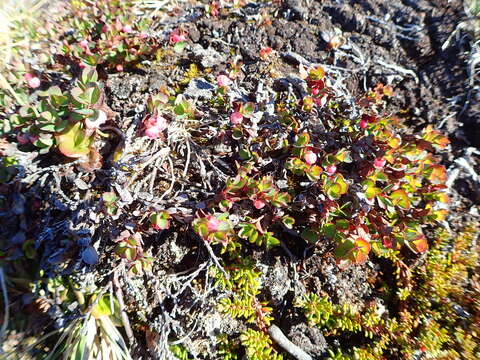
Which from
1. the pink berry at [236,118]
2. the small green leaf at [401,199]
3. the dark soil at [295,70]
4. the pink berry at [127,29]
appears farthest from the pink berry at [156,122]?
the small green leaf at [401,199]

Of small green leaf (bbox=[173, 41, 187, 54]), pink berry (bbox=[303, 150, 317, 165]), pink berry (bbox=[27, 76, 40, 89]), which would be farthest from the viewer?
small green leaf (bbox=[173, 41, 187, 54])

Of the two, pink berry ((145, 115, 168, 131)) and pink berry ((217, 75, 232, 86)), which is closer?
pink berry ((145, 115, 168, 131))

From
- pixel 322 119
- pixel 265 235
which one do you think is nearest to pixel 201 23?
pixel 322 119

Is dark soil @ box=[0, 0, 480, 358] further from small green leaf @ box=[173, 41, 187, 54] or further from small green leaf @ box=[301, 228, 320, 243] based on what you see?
small green leaf @ box=[301, 228, 320, 243]

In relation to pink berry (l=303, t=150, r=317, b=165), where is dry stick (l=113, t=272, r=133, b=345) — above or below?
below


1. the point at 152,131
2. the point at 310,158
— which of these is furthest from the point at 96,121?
the point at 310,158

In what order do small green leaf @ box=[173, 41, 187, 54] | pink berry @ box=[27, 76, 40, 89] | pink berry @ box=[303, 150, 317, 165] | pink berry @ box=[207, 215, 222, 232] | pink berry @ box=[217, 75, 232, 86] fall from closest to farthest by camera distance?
pink berry @ box=[207, 215, 222, 232] → pink berry @ box=[303, 150, 317, 165] → pink berry @ box=[217, 75, 232, 86] → pink berry @ box=[27, 76, 40, 89] → small green leaf @ box=[173, 41, 187, 54]

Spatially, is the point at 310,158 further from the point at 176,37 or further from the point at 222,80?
the point at 176,37

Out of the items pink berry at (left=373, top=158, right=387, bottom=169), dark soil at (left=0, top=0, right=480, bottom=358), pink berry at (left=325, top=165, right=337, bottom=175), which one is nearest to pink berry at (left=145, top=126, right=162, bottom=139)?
dark soil at (left=0, top=0, right=480, bottom=358)

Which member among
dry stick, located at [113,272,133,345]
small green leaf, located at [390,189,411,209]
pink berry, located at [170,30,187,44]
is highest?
pink berry, located at [170,30,187,44]
